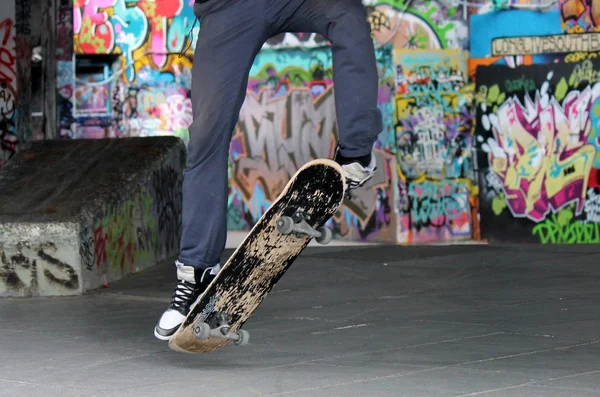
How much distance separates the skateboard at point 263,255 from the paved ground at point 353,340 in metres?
0.19

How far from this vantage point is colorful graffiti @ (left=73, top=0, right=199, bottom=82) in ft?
57.0

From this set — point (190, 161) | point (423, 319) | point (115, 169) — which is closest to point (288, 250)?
point (190, 161)

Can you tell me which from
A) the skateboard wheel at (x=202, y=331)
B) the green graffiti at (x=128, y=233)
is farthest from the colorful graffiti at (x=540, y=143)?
the skateboard wheel at (x=202, y=331)

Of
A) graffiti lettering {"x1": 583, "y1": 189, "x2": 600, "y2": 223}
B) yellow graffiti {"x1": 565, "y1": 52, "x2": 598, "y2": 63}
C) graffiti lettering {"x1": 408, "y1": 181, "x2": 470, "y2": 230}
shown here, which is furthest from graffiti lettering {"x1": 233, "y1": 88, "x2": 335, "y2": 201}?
graffiti lettering {"x1": 583, "y1": 189, "x2": 600, "y2": 223}

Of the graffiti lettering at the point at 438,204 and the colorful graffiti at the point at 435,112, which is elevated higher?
the colorful graffiti at the point at 435,112

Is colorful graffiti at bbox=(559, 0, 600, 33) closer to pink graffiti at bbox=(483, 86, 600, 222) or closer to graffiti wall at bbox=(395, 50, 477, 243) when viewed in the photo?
pink graffiti at bbox=(483, 86, 600, 222)

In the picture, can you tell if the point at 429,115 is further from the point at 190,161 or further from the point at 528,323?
the point at 190,161

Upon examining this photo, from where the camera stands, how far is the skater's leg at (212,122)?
15.6 ft

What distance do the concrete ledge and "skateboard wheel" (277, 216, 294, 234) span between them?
468 cm

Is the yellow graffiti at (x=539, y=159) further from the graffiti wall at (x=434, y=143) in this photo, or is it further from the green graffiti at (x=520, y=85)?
the graffiti wall at (x=434, y=143)

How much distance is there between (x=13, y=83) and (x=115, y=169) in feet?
8.56

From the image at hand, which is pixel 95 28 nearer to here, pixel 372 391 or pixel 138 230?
pixel 138 230

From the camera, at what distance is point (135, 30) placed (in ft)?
57.4

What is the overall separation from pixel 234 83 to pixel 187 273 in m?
0.86
